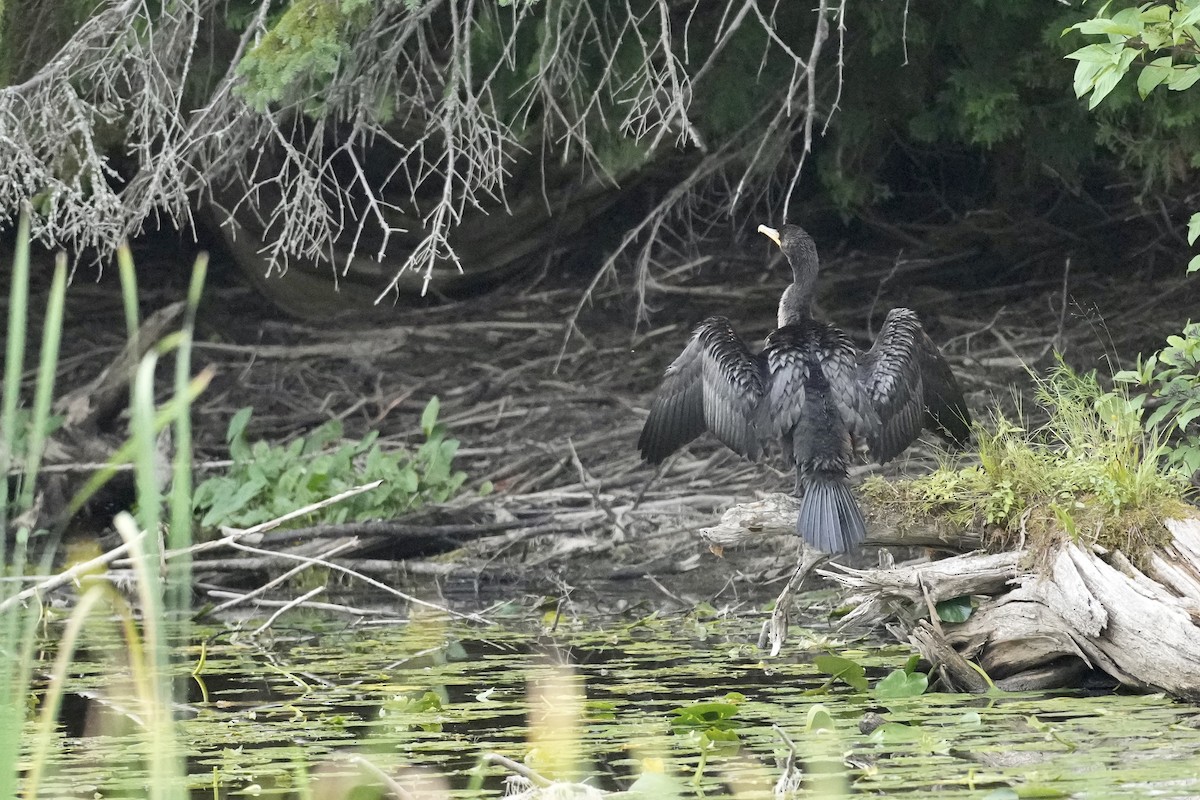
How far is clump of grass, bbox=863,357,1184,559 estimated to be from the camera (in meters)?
4.37

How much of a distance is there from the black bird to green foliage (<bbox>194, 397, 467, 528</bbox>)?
2.32 meters

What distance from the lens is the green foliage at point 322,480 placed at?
24.2ft

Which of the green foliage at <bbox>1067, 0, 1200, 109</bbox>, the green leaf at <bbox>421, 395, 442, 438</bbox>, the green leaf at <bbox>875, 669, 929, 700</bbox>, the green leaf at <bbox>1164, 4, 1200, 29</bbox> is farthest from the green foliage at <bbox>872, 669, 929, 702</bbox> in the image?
the green leaf at <bbox>421, 395, 442, 438</bbox>

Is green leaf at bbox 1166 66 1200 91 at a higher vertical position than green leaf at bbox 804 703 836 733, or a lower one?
higher

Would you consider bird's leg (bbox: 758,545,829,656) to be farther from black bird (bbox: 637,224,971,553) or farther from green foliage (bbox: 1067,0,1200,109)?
green foliage (bbox: 1067,0,1200,109)

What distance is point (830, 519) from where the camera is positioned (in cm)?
469

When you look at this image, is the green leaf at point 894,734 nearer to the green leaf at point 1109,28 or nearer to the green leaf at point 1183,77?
the green leaf at point 1109,28

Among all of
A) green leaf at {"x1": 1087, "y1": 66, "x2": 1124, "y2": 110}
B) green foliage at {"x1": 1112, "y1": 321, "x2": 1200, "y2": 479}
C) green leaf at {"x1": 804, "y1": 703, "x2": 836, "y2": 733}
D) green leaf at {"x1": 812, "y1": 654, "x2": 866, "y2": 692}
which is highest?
green leaf at {"x1": 1087, "y1": 66, "x2": 1124, "y2": 110}

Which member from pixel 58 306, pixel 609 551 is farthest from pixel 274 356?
pixel 58 306

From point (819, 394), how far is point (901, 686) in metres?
1.23

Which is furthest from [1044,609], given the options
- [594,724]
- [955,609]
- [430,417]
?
[430,417]

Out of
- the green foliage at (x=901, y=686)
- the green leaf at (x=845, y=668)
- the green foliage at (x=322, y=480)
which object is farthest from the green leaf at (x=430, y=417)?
the green foliage at (x=901, y=686)

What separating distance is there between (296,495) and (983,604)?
3.92m

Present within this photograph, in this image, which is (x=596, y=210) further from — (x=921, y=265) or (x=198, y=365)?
(x=198, y=365)
